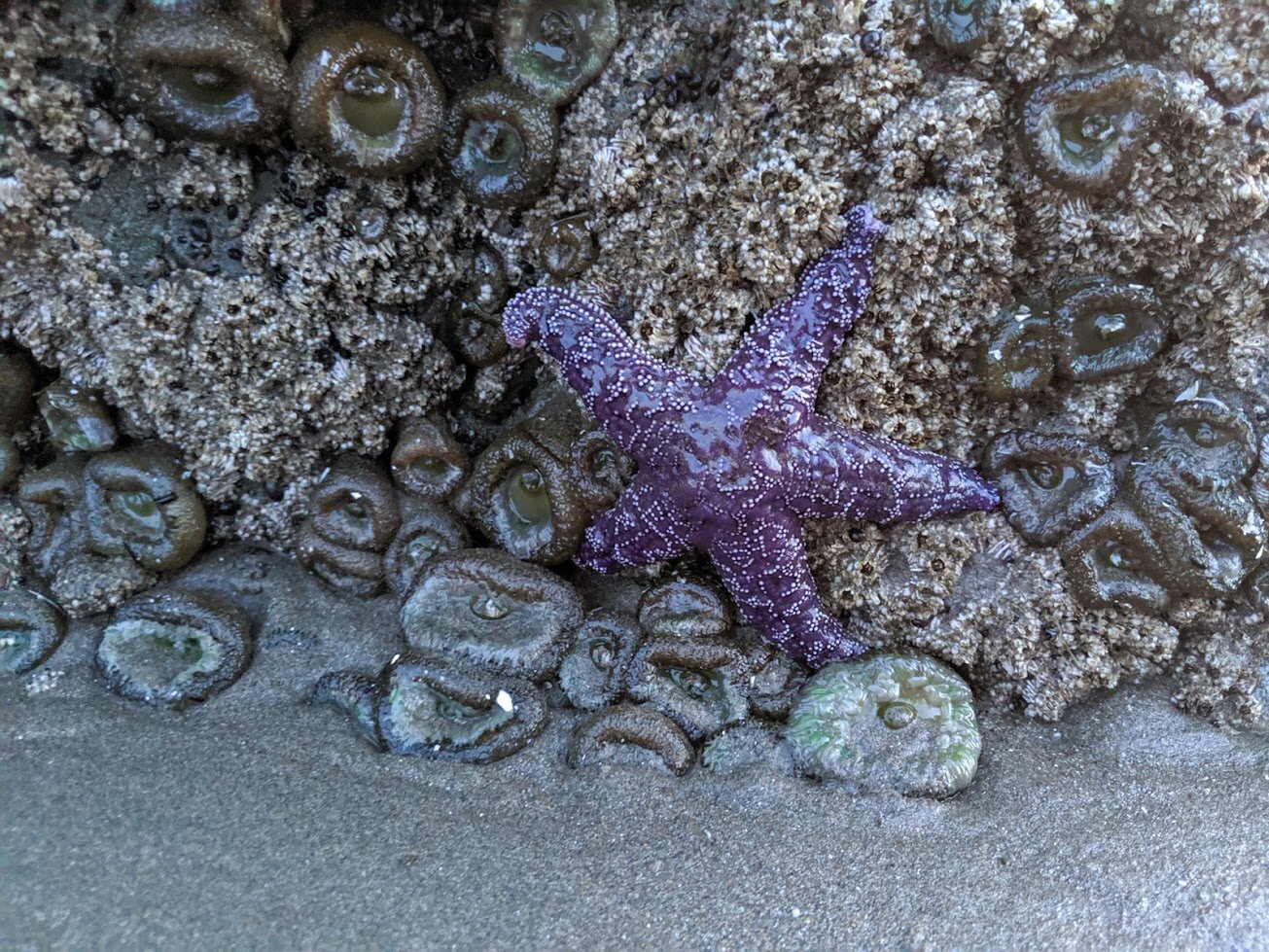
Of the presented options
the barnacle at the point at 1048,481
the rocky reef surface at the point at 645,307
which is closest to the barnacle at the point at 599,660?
the rocky reef surface at the point at 645,307

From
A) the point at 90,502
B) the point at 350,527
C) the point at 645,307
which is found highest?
the point at 645,307

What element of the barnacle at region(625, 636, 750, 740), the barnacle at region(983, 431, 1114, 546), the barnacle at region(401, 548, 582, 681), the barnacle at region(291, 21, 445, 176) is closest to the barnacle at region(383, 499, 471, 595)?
A: the barnacle at region(401, 548, 582, 681)

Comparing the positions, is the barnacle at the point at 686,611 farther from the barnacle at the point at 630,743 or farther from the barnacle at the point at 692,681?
the barnacle at the point at 630,743

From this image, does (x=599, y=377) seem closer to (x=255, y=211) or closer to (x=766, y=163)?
(x=766, y=163)

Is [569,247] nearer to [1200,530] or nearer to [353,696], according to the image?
[353,696]

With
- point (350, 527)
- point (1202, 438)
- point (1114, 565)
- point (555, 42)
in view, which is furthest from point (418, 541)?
point (1202, 438)

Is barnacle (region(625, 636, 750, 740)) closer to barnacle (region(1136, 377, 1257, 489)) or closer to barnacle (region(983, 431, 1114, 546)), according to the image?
barnacle (region(983, 431, 1114, 546))
